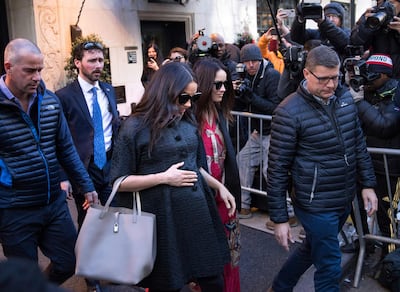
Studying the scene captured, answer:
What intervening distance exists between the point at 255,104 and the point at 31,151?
2.69 meters

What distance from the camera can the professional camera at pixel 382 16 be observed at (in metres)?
3.91

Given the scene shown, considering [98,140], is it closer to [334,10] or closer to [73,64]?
[334,10]

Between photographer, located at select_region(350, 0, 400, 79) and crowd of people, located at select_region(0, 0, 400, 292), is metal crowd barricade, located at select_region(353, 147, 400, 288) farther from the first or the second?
photographer, located at select_region(350, 0, 400, 79)

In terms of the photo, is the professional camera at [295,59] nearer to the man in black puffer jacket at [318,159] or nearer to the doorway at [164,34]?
the man in black puffer jacket at [318,159]

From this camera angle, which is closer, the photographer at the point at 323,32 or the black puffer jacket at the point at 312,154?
the black puffer jacket at the point at 312,154

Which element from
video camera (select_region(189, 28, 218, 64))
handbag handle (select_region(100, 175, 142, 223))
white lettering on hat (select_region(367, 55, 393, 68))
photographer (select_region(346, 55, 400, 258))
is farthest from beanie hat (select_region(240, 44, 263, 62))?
handbag handle (select_region(100, 175, 142, 223))

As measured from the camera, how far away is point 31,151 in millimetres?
2740

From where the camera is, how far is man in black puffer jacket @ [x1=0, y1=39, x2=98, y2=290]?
8.70 feet

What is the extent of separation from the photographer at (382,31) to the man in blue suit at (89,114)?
236 centimetres

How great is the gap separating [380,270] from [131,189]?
236cm

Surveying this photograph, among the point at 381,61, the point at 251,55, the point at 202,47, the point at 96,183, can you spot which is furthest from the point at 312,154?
the point at 251,55

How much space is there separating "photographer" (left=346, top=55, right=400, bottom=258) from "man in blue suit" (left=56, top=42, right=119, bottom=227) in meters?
2.02

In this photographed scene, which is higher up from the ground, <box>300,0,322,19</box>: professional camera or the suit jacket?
<box>300,0,322,19</box>: professional camera

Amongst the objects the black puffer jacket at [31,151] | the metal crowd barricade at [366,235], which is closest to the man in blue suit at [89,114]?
the black puffer jacket at [31,151]
